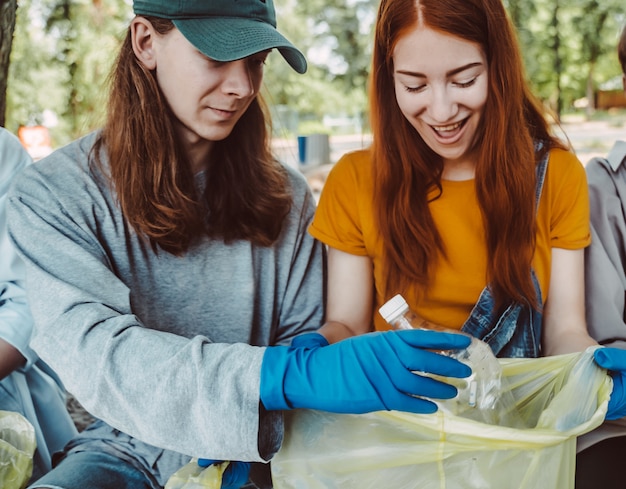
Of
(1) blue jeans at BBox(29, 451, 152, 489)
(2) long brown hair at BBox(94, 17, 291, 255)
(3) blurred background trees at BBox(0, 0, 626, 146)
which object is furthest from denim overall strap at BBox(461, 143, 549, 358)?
(3) blurred background trees at BBox(0, 0, 626, 146)

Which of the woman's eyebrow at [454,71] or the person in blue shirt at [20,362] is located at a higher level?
the woman's eyebrow at [454,71]

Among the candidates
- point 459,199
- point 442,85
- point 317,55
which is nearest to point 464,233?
point 459,199

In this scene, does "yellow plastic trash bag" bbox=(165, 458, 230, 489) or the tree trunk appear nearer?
"yellow plastic trash bag" bbox=(165, 458, 230, 489)

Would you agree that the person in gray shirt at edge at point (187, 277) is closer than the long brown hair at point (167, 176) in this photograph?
Yes

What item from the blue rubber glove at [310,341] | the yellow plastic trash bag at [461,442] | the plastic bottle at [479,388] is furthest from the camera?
the blue rubber glove at [310,341]

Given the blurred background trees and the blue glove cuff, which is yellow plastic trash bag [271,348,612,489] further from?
the blurred background trees

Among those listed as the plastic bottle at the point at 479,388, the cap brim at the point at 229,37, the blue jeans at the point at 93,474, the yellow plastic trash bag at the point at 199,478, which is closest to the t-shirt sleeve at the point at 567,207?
the plastic bottle at the point at 479,388

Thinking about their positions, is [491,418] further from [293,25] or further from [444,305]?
[293,25]

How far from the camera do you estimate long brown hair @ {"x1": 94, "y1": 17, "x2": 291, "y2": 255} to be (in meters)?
1.38

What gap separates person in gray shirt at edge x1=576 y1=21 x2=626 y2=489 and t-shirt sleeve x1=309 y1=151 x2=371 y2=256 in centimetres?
55

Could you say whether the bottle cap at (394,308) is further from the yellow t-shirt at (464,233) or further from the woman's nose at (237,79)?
the woman's nose at (237,79)

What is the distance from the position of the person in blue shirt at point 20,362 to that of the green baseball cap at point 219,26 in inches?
20.4

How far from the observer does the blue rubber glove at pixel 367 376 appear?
1.02 m

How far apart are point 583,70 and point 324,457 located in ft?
57.2
